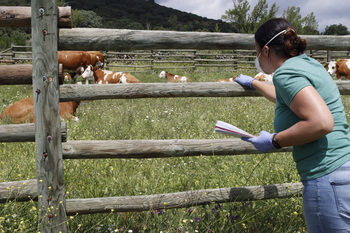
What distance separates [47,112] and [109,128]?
9.71ft

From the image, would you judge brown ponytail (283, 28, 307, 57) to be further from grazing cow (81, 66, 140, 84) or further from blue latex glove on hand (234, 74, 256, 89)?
grazing cow (81, 66, 140, 84)

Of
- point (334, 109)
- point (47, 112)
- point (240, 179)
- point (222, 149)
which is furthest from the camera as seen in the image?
point (240, 179)

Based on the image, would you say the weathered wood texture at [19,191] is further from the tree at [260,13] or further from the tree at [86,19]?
the tree at [86,19]

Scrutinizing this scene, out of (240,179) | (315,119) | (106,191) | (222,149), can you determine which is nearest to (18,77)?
(106,191)

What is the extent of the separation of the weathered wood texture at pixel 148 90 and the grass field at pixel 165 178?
2.12ft

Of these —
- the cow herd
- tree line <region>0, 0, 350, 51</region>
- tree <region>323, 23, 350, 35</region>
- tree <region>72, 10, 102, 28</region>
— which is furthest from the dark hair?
tree <region>323, 23, 350, 35</region>

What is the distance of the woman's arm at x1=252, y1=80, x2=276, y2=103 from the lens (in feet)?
8.44

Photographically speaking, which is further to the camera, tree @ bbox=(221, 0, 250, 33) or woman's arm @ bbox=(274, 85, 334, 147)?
tree @ bbox=(221, 0, 250, 33)

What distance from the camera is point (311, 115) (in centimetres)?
157

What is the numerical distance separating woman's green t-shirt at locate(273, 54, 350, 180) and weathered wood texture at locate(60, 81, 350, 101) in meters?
1.07

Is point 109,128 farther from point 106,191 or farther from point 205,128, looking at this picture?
point 106,191

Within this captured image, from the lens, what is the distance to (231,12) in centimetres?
5903

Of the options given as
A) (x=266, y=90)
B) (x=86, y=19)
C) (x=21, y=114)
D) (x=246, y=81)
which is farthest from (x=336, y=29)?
(x=266, y=90)

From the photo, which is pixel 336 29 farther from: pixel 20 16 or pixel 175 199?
pixel 20 16
